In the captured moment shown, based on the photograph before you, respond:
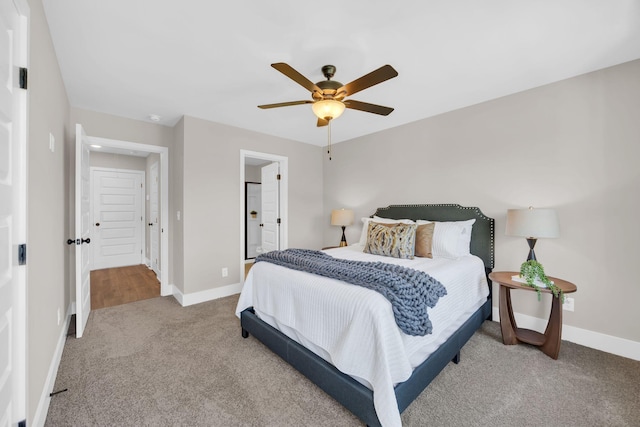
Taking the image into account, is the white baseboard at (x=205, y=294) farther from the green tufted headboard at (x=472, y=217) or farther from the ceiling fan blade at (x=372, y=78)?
the ceiling fan blade at (x=372, y=78)

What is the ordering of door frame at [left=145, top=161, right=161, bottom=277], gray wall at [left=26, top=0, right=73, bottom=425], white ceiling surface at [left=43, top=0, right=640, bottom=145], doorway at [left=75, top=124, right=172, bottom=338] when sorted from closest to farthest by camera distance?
gray wall at [left=26, top=0, right=73, bottom=425] < white ceiling surface at [left=43, top=0, right=640, bottom=145] < doorway at [left=75, top=124, right=172, bottom=338] < door frame at [left=145, top=161, right=161, bottom=277]

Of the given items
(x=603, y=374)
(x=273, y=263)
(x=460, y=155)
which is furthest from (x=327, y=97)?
(x=603, y=374)

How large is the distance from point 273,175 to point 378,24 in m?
3.27

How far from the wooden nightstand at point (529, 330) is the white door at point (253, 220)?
5067 mm

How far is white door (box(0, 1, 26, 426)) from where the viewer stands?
1089mm

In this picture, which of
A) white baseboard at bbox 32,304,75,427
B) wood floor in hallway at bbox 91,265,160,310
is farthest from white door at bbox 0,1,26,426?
wood floor in hallway at bbox 91,265,160,310

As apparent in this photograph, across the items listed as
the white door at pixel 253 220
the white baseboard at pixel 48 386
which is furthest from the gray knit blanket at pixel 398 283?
the white door at pixel 253 220

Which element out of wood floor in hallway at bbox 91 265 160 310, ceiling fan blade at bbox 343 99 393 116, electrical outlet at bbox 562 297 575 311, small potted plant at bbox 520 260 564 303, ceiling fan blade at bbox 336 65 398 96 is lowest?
wood floor in hallway at bbox 91 265 160 310

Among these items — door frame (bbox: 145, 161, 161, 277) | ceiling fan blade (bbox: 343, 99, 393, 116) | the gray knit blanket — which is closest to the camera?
the gray knit blanket

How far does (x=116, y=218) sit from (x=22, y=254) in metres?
4.91

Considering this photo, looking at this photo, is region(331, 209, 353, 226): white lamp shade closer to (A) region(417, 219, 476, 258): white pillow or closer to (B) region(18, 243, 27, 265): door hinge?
(A) region(417, 219, 476, 258): white pillow

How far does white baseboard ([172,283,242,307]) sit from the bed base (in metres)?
1.45

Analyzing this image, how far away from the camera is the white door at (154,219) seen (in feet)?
15.2

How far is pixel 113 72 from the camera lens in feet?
7.87
